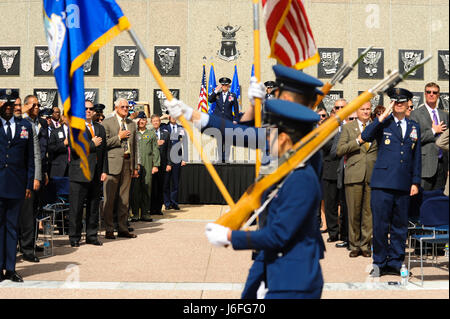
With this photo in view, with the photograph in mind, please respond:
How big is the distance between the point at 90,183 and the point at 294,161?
6.66 meters

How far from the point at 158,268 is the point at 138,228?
4.10 meters

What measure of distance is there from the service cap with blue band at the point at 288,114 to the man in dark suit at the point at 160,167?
10171mm

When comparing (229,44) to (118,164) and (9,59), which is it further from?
(118,164)

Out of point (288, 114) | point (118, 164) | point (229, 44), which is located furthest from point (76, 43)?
point (229, 44)

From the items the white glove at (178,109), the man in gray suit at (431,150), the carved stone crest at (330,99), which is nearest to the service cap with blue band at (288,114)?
the white glove at (178,109)

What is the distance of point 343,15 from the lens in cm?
1645

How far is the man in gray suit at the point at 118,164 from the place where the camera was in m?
9.31

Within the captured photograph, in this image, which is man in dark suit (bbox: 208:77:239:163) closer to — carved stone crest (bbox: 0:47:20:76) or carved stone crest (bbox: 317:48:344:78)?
carved stone crest (bbox: 317:48:344:78)

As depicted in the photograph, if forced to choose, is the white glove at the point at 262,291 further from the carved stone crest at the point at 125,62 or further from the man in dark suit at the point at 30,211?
the carved stone crest at the point at 125,62

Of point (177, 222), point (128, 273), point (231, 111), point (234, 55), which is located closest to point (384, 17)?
point (234, 55)

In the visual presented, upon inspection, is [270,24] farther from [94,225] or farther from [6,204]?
[94,225]

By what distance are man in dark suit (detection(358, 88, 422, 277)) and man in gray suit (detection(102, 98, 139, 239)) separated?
4532mm

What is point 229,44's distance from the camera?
1650 cm

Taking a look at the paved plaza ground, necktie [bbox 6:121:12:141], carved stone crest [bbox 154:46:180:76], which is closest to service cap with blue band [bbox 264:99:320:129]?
the paved plaza ground
